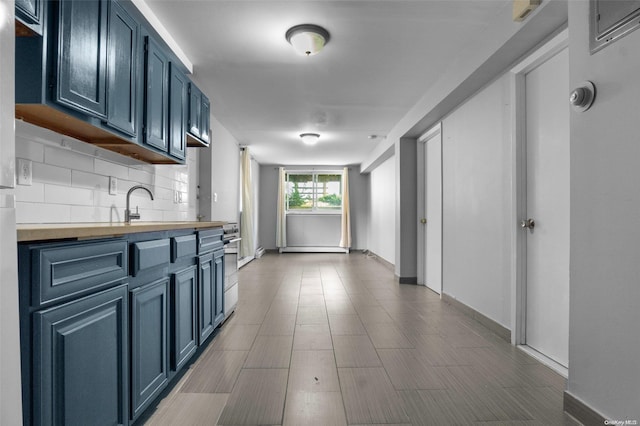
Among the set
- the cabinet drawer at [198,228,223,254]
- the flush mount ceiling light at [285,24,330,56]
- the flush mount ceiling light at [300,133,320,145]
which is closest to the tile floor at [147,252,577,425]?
the cabinet drawer at [198,228,223,254]

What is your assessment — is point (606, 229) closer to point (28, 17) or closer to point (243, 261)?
point (28, 17)

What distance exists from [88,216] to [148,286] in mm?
825

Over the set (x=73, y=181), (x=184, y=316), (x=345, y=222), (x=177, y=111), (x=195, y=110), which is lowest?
(x=184, y=316)

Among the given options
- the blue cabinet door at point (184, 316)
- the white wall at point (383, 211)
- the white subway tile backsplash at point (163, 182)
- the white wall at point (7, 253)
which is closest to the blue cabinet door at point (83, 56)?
the white wall at point (7, 253)

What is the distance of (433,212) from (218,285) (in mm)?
3022

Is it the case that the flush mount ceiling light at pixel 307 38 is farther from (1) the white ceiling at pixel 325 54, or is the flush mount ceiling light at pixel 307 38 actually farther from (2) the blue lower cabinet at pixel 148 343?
(2) the blue lower cabinet at pixel 148 343

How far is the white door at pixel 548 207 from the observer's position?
6.87 ft

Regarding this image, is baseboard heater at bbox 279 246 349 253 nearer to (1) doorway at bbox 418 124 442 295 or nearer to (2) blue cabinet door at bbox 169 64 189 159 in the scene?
(1) doorway at bbox 418 124 442 295

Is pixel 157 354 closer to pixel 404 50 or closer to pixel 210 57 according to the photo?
pixel 210 57

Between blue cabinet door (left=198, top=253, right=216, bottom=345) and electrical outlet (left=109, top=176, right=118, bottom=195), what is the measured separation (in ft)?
2.42

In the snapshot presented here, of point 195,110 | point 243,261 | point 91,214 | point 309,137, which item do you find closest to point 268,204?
point 243,261

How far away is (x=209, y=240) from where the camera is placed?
2607 mm

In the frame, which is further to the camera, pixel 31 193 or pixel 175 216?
pixel 175 216

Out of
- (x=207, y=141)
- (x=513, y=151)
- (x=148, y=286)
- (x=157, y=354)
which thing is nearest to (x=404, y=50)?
(x=513, y=151)
